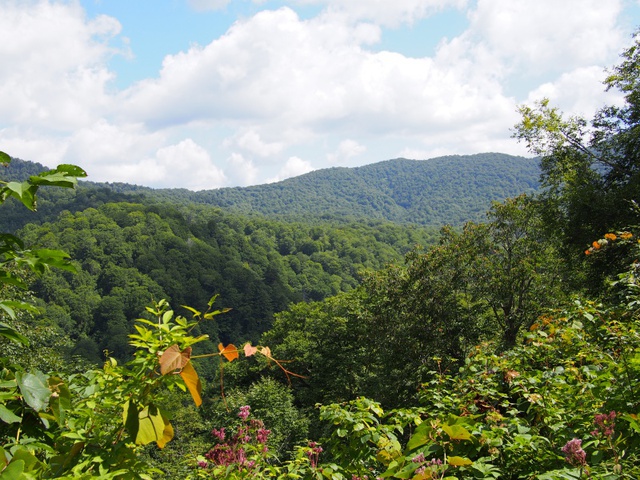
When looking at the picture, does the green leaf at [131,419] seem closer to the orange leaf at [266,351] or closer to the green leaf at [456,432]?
the orange leaf at [266,351]

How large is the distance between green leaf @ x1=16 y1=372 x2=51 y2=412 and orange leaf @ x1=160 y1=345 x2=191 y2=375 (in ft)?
1.02

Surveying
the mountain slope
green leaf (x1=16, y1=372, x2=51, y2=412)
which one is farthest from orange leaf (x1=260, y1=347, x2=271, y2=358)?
the mountain slope

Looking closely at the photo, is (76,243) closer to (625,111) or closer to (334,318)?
(334,318)

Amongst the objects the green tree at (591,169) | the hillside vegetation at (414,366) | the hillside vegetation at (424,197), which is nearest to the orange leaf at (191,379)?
the hillside vegetation at (414,366)

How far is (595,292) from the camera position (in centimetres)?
1111

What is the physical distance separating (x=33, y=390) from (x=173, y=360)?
36 cm

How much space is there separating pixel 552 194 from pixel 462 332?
15.8 feet

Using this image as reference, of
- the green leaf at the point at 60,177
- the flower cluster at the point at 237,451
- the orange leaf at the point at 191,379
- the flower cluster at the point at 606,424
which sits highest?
the green leaf at the point at 60,177

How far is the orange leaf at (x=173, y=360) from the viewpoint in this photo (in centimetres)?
116

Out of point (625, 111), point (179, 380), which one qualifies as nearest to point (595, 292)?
point (625, 111)

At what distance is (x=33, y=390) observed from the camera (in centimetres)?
115

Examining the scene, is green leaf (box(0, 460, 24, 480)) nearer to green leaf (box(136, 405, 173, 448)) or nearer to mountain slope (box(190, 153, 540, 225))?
green leaf (box(136, 405, 173, 448))

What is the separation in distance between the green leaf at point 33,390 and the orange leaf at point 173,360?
311 millimetres

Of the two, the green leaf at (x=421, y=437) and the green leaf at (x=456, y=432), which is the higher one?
the green leaf at (x=456, y=432)
